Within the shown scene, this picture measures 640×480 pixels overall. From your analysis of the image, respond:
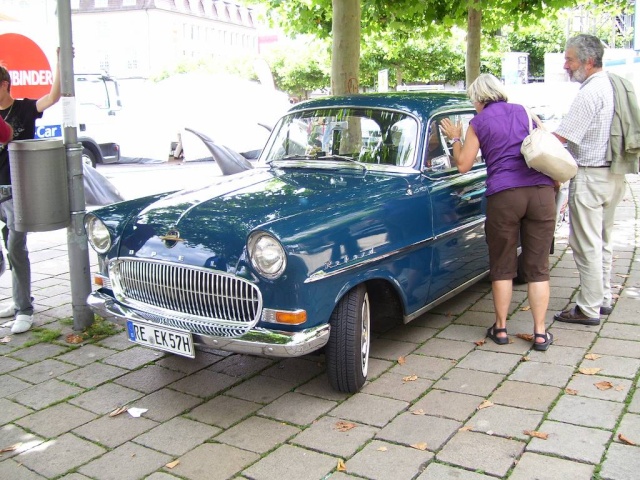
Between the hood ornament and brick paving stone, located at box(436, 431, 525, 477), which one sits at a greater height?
the hood ornament

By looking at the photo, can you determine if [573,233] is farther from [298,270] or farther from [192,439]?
[192,439]

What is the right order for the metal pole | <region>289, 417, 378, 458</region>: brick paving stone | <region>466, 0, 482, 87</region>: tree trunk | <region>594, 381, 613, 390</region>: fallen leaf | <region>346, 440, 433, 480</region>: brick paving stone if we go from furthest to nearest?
<region>466, 0, 482, 87</region>: tree trunk → the metal pole → <region>594, 381, 613, 390</region>: fallen leaf → <region>289, 417, 378, 458</region>: brick paving stone → <region>346, 440, 433, 480</region>: brick paving stone

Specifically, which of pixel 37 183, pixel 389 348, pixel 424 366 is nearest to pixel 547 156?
pixel 424 366

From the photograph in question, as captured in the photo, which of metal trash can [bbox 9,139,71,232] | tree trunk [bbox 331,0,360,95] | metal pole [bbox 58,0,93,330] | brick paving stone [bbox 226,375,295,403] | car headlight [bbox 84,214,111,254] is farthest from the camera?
tree trunk [bbox 331,0,360,95]

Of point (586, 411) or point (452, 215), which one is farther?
point (452, 215)

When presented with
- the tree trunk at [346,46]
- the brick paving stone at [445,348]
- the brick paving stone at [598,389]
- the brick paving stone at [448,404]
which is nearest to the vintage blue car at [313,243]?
the brick paving stone at [445,348]

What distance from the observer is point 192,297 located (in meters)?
3.71

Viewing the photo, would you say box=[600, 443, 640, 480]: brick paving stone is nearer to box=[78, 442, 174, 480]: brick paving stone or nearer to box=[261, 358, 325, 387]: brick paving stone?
box=[261, 358, 325, 387]: brick paving stone

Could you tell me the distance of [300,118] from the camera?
529 centimetres

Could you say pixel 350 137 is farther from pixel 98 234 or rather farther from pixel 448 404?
pixel 448 404

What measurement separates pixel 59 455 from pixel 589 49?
4.19 meters

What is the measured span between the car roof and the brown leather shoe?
178cm

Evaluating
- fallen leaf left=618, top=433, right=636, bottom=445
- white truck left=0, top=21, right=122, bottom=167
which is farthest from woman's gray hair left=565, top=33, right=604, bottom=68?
white truck left=0, top=21, right=122, bottom=167

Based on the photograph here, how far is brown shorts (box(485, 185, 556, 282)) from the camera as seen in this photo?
14.4ft
